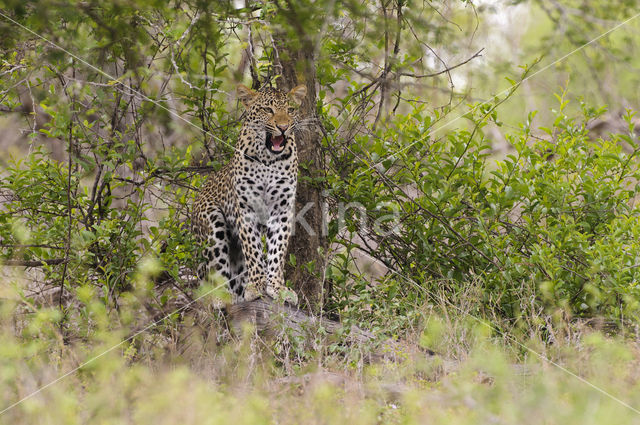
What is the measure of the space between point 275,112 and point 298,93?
0.31 m

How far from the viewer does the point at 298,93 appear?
22.6 feet

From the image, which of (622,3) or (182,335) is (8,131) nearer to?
(182,335)

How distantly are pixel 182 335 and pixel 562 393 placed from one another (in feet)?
11.2

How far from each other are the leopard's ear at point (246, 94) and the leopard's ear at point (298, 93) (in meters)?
0.46

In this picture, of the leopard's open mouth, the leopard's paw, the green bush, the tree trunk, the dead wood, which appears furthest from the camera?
the tree trunk

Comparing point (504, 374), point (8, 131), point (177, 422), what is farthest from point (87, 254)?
point (8, 131)

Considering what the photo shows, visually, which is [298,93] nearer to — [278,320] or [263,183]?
[263,183]

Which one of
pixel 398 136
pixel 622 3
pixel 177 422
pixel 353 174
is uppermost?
pixel 622 3

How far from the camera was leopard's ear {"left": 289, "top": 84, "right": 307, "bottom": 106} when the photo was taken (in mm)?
6824

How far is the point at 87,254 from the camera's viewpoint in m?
6.09

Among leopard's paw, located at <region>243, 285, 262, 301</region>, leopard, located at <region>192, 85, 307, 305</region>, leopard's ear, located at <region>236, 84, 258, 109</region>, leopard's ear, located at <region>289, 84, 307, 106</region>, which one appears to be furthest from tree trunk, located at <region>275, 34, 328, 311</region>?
leopard's paw, located at <region>243, 285, 262, 301</region>

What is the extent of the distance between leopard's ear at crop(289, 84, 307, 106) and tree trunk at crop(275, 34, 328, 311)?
0.20 metres

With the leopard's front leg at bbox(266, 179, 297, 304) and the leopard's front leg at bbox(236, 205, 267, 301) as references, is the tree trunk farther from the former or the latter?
the leopard's front leg at bbox(236, 205, 267, 301)

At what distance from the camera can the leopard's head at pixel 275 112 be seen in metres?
6.87
